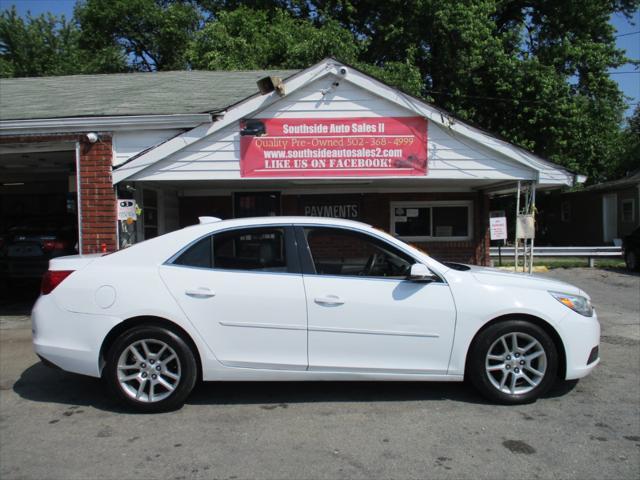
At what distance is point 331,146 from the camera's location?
8.04 metres

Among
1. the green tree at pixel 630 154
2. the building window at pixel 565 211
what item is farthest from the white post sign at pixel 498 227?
the green tree at pixel 630 154

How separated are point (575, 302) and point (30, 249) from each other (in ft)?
30.7

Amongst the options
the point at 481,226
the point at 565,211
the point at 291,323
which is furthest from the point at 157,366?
the point at 565,211

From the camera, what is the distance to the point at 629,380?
543 cm

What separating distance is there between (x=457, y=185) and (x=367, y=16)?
581 inches

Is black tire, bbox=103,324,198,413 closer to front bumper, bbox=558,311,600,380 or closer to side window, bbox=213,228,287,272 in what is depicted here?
side window, bbox=213,228,287,272

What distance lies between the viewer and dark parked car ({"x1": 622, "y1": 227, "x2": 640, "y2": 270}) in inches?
593

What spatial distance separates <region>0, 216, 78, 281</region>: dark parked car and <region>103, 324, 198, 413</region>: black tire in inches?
255

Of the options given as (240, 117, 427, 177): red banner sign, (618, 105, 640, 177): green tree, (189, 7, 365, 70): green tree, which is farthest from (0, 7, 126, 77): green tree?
(618, 105, 640, 177): green tree

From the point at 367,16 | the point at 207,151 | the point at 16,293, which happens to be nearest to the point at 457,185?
the point at 207,151

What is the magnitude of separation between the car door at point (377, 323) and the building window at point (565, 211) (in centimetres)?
2686

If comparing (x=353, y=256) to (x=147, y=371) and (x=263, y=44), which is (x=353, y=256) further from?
(x=263, y=44)

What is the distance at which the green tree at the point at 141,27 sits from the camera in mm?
26500

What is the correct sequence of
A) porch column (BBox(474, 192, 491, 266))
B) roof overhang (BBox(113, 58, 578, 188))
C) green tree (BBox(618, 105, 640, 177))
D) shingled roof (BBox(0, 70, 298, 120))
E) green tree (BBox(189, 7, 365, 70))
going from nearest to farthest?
roof overhang (BBox(113, 58, 578, 188))
shingled roof (BBox(0, 70, 298, 120))
porch column (BBox(474, 192, 491, 266))
green tree (BBox(189, 7, 365, 70))
green tree (BBox(618, 105, 640, 177))
